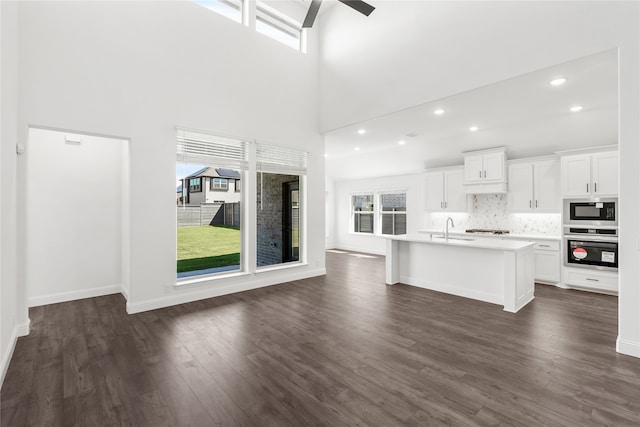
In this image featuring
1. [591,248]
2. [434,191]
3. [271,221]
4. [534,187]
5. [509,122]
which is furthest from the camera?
[434,191]

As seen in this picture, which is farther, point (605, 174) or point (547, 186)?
point (547, 186)

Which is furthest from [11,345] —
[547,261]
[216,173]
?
[547,261]

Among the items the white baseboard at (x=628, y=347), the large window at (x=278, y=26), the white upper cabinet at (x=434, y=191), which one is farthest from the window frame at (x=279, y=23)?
the white baseboard at (x=628, y=347)

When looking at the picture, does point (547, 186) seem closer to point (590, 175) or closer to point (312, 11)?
point (590, 175)

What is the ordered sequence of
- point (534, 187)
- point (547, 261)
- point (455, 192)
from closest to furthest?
point (547, 261)
point (534, 187)
point (455, 192)

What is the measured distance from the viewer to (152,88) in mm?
4012

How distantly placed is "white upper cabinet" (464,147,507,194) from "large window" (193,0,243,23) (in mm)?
5364

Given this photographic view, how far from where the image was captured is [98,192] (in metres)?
4.63

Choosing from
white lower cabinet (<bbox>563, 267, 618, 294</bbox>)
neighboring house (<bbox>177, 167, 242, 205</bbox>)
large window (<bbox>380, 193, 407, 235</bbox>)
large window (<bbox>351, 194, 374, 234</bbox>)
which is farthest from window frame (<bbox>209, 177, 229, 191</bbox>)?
white lower cabinet (<bbox>563, 267, 618, 294</bbox>)

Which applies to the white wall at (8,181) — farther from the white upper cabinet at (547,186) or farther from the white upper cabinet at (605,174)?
the white upper cabinet at (547,186)

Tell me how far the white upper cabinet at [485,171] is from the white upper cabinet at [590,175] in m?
1.07

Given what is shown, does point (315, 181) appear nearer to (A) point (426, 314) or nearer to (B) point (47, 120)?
(A) point (426, 314)

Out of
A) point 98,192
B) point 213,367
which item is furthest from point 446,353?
point 98,192

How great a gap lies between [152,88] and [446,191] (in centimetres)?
632
